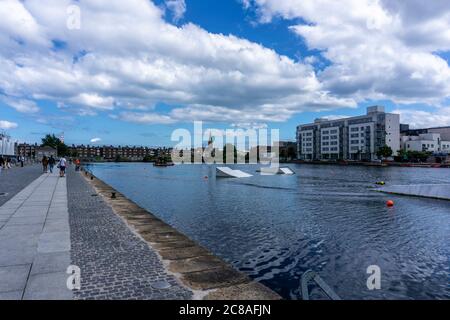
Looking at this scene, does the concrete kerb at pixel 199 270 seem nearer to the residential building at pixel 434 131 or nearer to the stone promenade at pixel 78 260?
the stone promenade at pixel 78 260

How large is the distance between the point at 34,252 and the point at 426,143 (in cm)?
17235

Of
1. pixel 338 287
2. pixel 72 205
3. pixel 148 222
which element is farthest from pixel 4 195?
pixel 338 287

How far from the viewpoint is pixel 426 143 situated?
14838 centimetres

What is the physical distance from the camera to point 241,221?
646 inches

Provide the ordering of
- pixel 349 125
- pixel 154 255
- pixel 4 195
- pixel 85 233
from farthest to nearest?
pixel 349 125 < pixel 4 195 < pixel 85 233 < pixel 154 255

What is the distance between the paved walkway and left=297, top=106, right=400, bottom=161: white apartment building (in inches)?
5726

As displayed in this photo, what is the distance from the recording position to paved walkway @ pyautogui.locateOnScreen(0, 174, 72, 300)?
5634 millimetres

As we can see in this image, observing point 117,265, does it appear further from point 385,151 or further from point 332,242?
point 385,151

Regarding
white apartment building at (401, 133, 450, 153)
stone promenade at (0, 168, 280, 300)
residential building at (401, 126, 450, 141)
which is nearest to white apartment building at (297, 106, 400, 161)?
white apartment building at (401, 133, 450, 153)

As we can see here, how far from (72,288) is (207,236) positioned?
309 inches

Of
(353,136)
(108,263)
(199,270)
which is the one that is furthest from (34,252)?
(353,136)

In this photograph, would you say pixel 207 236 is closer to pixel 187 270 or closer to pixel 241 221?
pixel 241 221

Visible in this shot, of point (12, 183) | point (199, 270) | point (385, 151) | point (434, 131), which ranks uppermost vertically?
point (434, 131)

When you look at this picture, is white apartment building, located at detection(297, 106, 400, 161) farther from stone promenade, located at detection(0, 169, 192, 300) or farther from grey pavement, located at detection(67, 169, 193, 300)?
grey pavement, located at detection(67, 169, 193, 300)
